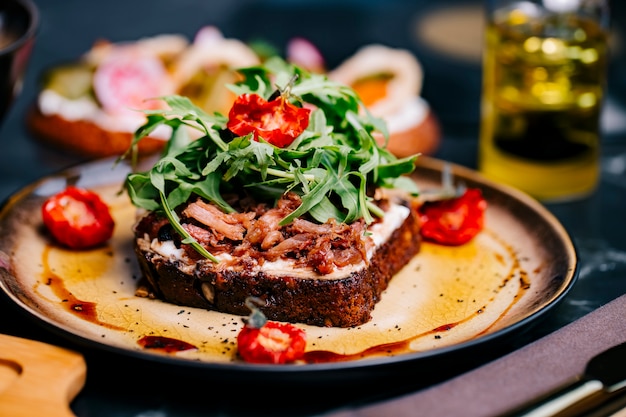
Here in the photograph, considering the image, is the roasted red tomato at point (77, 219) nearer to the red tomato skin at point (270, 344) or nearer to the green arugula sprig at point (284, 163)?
the green arugula sprig at point (284, 163)

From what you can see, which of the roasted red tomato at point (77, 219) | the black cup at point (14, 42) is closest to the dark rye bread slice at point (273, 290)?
the roasted red tomato at point (77, 219)

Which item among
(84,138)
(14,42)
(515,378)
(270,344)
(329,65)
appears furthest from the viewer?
(329,65)

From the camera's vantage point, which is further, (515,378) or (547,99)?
(547,99)

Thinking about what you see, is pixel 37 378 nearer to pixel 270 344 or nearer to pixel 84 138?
pixel 270 344

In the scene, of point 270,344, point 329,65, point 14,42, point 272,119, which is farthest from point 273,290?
point 329,65

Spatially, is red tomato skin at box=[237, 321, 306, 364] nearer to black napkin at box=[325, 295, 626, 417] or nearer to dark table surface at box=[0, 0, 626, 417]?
dark table surface at box=[0, 0, 626, 417]

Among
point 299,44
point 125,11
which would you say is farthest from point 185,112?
point 125,11

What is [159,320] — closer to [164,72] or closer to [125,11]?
[164,72]
